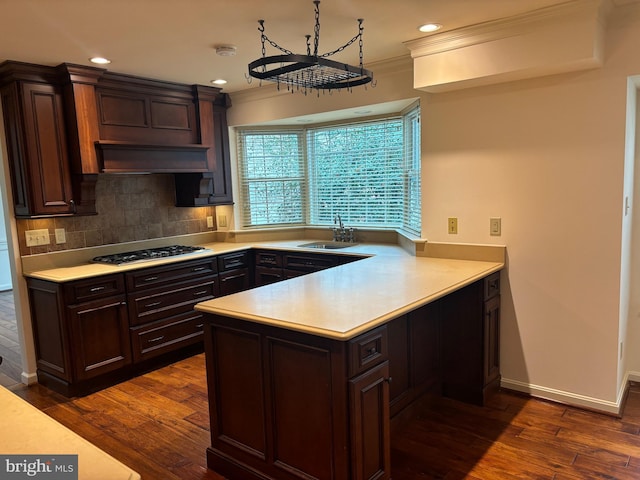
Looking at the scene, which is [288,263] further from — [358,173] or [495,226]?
[495,226]

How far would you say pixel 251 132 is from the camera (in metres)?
4.95

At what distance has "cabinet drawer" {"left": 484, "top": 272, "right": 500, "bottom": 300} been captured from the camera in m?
2.99

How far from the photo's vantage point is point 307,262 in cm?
421

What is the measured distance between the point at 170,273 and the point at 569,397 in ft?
10.2

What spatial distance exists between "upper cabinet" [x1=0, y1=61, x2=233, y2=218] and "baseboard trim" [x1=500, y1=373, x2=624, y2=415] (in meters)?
3.26

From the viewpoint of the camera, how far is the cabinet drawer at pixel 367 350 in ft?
6.26

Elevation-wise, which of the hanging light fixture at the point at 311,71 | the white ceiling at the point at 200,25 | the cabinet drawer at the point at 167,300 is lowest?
the cabinet drawer at the point at 167,300

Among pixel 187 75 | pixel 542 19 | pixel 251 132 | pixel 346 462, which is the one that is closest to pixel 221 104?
pixel 251 132

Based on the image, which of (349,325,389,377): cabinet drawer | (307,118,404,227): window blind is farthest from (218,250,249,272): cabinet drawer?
(349,325,389,377): cabinet drawer

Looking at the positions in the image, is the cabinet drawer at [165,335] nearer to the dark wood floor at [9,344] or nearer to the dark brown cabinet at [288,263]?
the dark brown cabinet at [288,263]

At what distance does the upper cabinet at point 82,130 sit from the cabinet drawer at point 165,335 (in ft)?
3.57

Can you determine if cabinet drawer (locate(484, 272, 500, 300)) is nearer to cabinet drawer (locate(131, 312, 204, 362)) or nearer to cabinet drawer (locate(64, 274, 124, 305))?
cabinet drawer (locate(131, 312, 204, 362))

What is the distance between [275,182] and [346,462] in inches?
141

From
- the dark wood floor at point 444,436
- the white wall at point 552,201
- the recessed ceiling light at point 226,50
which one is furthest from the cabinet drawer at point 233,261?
the white wall at point 552,201
